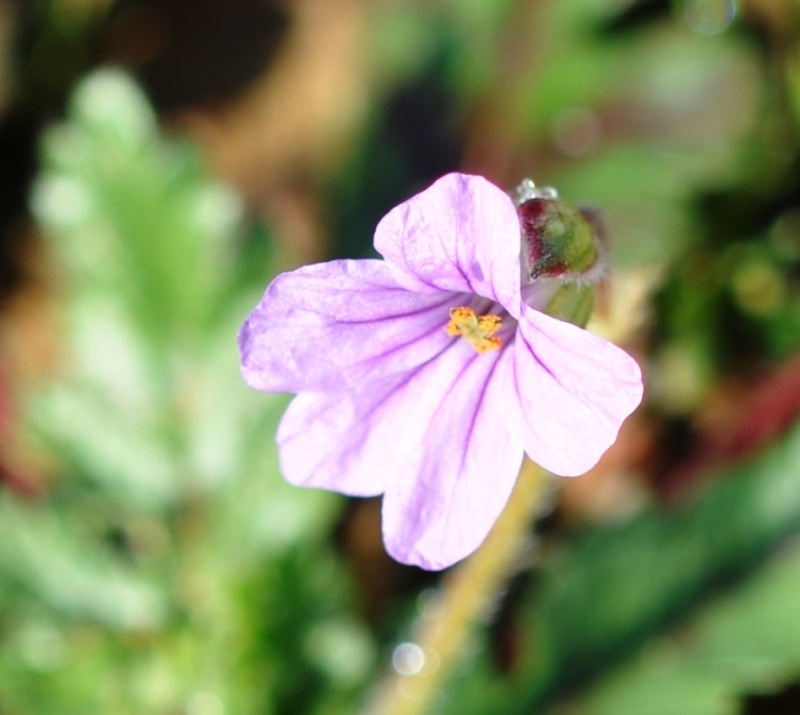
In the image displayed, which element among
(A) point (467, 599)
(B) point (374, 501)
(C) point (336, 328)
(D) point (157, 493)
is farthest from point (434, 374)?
(B) point (374, 501)

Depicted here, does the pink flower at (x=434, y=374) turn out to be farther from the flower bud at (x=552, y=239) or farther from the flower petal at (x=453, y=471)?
the flower bud at (x=552, y=239)

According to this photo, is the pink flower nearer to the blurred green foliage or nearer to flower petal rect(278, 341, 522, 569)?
flower petal rect(278, 341, 522, 569)

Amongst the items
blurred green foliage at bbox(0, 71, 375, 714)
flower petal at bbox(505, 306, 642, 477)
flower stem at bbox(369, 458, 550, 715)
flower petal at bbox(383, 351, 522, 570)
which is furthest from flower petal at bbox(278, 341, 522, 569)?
blurred green foliage at bbox(0, 71, 375, 714)

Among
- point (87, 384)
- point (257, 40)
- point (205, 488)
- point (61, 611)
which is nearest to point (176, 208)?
point (87, 384)

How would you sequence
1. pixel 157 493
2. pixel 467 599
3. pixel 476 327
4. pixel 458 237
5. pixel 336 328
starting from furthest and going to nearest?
1. pixel 157 493
2. pixel 467 599
3. pixel 476 327
4. pixel 336 328
5. pixel 458 237

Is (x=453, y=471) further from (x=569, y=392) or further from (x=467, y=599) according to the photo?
(x=467, y=599)
